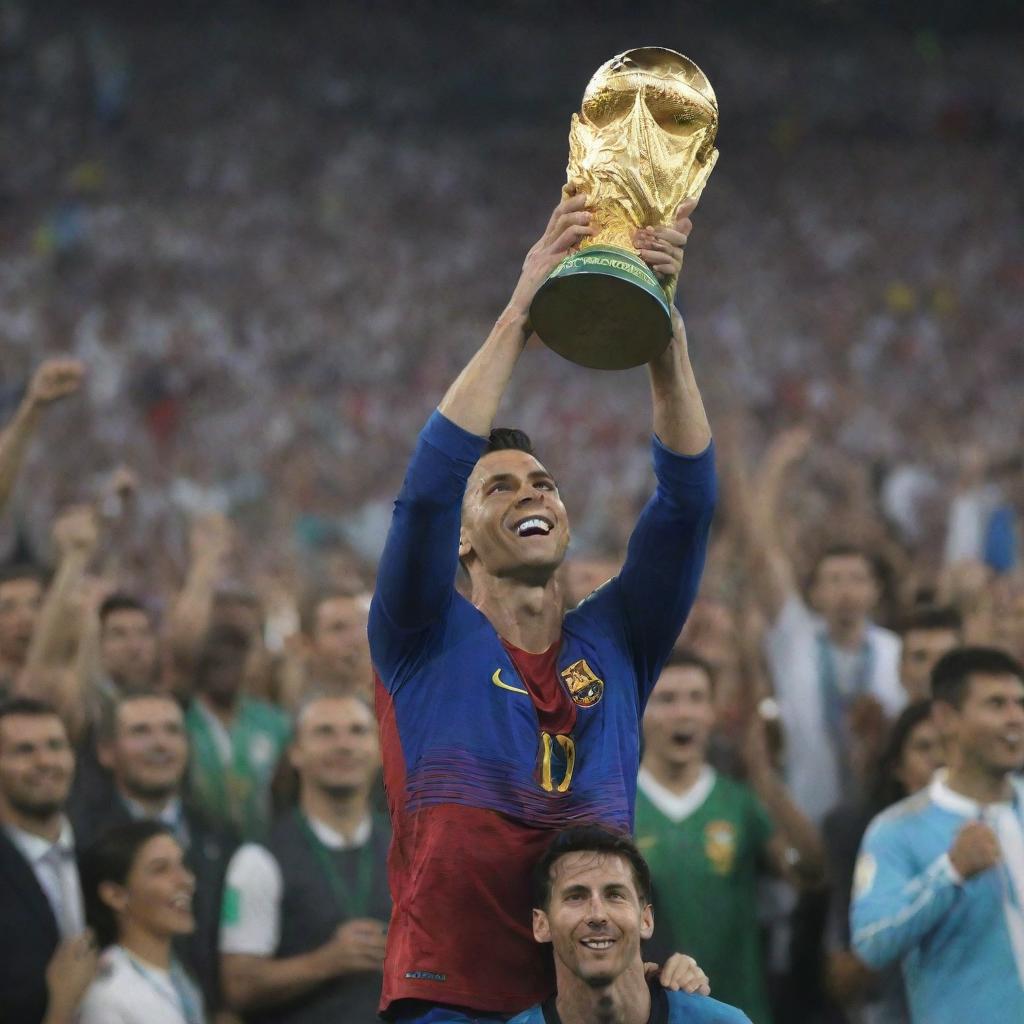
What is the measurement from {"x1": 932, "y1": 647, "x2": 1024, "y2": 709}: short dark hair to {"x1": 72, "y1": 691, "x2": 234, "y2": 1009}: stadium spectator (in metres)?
1.77

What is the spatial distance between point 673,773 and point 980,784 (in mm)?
834

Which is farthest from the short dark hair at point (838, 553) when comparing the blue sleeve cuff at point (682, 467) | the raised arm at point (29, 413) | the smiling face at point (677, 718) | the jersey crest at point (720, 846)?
the blue sleeve cuff at point (682, 467)

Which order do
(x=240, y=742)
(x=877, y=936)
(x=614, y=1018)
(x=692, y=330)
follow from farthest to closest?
1. (x=692, y=330)
2. (x=240, y=742)
3. (x=877, y=936)
4. (x=614, y=1018)

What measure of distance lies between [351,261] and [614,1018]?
1615 cm

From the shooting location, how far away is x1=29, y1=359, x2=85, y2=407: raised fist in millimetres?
4898

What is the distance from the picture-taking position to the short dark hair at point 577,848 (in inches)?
110

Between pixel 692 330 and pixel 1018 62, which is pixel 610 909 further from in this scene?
pixel 1018 62

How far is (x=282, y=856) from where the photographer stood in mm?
4539

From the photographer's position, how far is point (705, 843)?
188 inches

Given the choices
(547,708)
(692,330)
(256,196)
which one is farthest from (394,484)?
(547,708)

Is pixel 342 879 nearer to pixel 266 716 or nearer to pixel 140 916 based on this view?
pixel 140 916

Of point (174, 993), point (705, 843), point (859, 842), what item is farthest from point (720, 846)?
point (174, 993)

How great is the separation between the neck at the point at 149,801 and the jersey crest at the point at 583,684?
209cm

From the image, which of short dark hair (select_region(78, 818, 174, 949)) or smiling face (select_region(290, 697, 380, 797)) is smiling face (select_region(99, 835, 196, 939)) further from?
smiling face (select_region(290, 697, 380, 797))
